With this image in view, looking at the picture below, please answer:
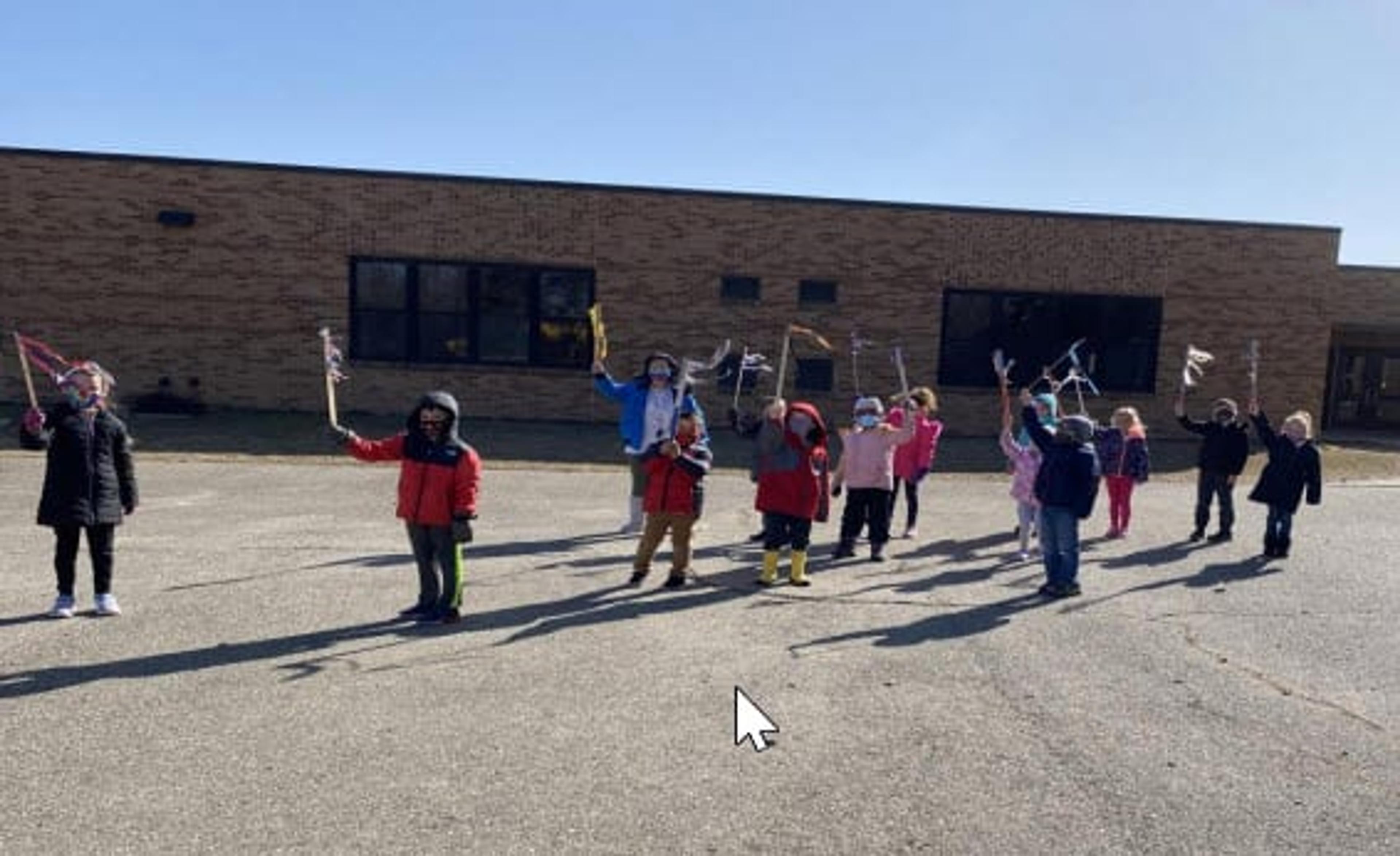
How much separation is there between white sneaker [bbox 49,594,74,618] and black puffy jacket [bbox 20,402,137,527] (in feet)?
1.57

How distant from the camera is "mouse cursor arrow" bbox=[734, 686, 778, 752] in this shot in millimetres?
4375

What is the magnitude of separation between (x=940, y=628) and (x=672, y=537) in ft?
6.98

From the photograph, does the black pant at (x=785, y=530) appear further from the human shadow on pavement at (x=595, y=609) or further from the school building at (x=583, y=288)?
the school building at (x=583, y=288)

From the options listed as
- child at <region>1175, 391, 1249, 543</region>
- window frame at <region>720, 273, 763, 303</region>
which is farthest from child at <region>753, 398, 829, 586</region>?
window frame at <region>720, 273, 763, 303</region>

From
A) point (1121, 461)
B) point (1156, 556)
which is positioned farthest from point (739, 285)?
point (1156, 556)

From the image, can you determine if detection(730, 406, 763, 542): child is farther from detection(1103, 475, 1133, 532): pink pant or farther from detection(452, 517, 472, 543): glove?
detection(1103, 475, 1133, 532): pink pant

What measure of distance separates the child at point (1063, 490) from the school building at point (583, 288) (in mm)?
12589

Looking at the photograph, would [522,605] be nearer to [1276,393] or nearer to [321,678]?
[321,678]

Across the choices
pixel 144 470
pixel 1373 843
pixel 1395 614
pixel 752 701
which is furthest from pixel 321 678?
pixel 144 470

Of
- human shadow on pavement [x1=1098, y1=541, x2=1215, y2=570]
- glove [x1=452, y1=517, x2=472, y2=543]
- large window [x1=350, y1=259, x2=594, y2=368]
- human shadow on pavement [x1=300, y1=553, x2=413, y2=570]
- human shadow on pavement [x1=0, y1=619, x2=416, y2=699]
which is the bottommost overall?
human shadow on pavement [x1=300, y1=553, x2=413, y2=570]

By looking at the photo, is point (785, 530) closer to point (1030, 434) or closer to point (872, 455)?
point (872, 455)

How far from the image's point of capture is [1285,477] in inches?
353

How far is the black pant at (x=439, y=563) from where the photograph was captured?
19.9 ft

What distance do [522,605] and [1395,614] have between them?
21.3 feet
